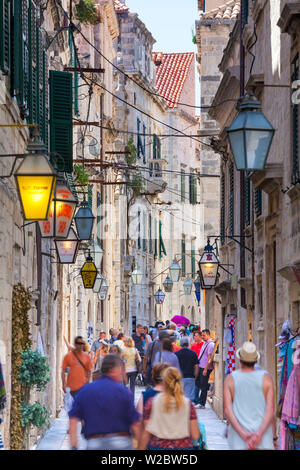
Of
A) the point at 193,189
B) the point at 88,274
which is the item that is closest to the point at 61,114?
the point at 88,274

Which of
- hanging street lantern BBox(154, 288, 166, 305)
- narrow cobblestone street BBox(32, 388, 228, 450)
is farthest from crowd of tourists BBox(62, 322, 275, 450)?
hanging street lantern BBox(154, 288, 166, 305)

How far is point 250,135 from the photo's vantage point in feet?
35.6

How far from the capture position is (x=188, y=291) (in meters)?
56.7

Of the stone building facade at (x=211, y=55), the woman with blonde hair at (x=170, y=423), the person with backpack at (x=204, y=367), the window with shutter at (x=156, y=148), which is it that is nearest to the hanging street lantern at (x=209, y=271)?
the person with backpack at (x=204, y=367)

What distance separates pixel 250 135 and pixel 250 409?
2.76 m

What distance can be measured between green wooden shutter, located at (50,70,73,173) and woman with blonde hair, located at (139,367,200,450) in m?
10.9

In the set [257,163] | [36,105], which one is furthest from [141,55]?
[257,163]

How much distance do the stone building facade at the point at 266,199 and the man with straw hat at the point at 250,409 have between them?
3698 mm

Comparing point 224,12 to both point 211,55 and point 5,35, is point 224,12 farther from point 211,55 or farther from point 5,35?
point 5,35

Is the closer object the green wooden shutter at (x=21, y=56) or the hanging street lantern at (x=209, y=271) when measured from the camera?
the green wooden shutter at (x=21, y=56)

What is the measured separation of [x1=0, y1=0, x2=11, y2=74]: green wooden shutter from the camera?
12695 millimetres

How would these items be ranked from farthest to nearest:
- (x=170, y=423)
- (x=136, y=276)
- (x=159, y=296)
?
(x=159, y=296)
(x=136, y=276)
(x=170, y=423)

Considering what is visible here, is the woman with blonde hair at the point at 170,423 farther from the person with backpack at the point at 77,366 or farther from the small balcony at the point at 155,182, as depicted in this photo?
the small balcony at the point at 155,182

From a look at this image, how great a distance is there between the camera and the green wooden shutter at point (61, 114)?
20.1 meters
